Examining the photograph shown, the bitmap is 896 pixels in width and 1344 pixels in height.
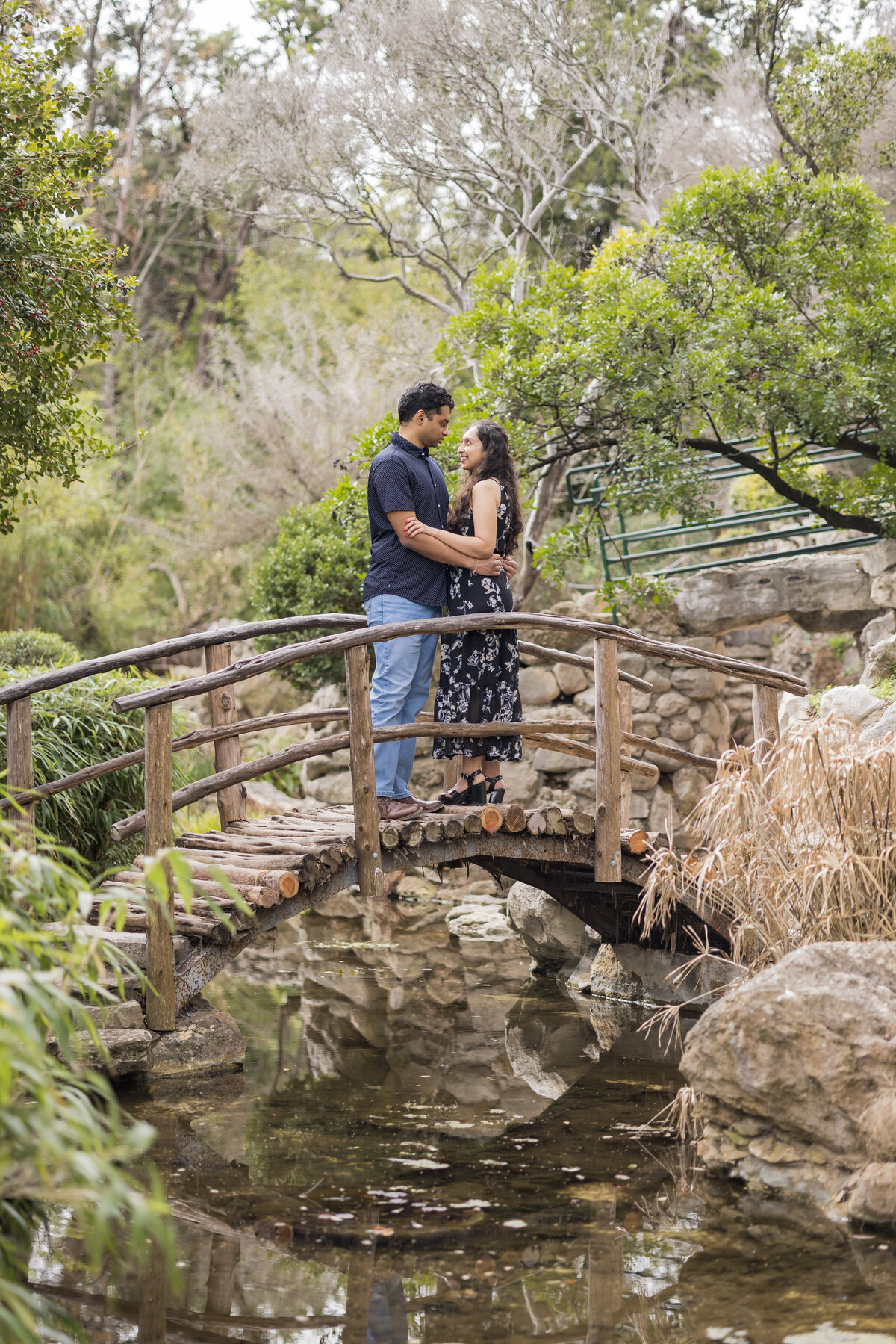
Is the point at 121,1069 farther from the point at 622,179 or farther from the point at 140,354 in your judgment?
the point at 140,354

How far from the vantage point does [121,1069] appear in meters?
4.77

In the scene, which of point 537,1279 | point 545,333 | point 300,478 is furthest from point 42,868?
point 300,478

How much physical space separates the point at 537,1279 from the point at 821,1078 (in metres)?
1.18

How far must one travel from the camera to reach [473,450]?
205 inches

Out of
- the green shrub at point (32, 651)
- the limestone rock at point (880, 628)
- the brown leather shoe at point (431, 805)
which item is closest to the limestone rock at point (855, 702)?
the limestone rock at point (880, 628)

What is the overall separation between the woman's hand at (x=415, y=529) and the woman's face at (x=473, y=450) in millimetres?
395

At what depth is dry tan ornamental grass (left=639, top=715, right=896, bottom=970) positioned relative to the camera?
15.3ft

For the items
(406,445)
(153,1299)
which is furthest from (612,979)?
(153,1299)

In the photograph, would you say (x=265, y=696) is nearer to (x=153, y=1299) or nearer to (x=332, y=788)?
Answer: (x=332, y=788)

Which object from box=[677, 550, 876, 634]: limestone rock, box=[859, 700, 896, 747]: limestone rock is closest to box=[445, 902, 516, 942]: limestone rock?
box=[677, 550, 876, 634]: limestone rock

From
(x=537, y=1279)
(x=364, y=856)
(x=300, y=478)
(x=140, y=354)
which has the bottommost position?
(x=537, y=1279)

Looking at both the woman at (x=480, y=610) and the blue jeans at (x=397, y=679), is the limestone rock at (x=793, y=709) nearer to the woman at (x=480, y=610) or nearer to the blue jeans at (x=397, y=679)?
the woman at (x=480, y=610)

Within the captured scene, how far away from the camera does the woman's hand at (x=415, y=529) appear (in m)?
4.98

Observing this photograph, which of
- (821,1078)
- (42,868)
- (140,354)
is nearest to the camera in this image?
(42,868)
